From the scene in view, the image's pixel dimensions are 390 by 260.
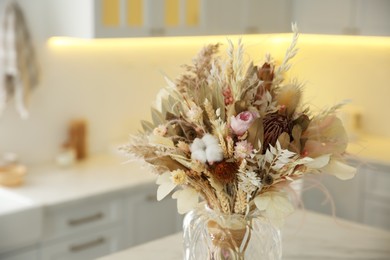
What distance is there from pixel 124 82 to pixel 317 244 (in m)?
2.20

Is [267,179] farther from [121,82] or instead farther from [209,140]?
[121,82]

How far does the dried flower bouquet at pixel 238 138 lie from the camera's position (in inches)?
62.7

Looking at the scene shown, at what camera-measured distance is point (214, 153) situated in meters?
1.58

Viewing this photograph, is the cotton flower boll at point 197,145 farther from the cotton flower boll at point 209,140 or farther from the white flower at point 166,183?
the white flower at point 166,183

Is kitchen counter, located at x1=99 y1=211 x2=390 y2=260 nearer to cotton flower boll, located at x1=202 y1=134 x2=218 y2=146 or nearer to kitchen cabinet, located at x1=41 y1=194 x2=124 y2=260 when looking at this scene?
cotton flower boll, located at x1=202 y1=134 x2=218 y2=146

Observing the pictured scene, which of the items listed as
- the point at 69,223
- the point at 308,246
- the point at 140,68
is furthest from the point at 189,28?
the point at 308,246

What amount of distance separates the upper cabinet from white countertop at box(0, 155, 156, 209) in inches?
29.5

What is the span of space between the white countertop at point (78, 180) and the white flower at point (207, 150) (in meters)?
1.40

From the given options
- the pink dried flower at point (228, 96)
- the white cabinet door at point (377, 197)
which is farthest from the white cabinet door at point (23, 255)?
the white cabinet door at point (377, 197)

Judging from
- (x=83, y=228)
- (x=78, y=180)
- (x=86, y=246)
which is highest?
(x=78, y=180)

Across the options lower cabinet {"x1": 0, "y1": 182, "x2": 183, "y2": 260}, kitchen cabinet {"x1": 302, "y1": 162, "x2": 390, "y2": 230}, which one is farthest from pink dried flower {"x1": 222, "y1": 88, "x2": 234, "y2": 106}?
kitchen cabinet {"x1": 302, "y1": 162, "x2": 390, "y2": 230}

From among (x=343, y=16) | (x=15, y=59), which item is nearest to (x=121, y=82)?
(x=15, y=59)

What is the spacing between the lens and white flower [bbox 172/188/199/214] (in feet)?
5.46

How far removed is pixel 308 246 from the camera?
2316 mm
